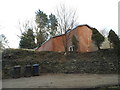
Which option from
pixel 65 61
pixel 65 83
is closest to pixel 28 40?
pixel 65 61

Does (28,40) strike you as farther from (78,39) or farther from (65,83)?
(65,83)

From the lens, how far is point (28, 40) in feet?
130

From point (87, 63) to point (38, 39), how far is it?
1009 inches

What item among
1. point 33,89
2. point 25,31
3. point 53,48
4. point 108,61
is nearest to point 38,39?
point 25,31

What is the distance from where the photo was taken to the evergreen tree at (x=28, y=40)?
3923 cm

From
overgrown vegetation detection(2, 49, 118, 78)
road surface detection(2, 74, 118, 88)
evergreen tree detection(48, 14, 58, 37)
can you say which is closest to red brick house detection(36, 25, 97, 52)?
overgrown vegetation detection(2, 49, 118, 78)

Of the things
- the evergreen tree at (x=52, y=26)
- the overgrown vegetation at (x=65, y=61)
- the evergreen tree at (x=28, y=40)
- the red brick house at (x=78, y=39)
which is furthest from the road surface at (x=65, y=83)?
the evergreen tree at (x=52, y=26)

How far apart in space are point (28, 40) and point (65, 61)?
22.5 meters

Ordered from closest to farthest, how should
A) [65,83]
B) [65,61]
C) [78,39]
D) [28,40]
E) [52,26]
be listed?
1. [65,83]
2. [65,61]
3. [78,39]
4. [28,40]
5. [52,26]

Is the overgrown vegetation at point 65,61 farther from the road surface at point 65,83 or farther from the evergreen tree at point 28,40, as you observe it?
the evergreen tree at point 28,40

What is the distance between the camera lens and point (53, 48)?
26156 millimetres

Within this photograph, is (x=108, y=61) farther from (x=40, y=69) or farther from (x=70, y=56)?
(x=40, y=69)

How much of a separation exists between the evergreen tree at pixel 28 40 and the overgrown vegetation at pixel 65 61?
18975mm

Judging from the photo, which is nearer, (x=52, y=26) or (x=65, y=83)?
(x=65, y=83)
